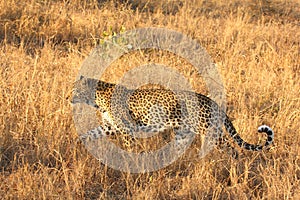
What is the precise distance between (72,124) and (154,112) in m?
0.75

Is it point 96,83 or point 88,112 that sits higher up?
point 96,83

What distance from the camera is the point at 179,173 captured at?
378 centimetres

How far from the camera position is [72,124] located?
4.42 m

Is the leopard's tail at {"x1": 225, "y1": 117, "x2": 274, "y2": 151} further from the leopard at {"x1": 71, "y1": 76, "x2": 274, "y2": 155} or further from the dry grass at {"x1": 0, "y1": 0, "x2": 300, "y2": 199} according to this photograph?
the dry grass at {"x1": 0, "y1": 0, "x2": 300, "y2": 199}

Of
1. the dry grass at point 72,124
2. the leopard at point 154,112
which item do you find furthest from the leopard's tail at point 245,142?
the dry grass at point 72,124

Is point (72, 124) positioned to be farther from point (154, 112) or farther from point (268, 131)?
point (268, 131)

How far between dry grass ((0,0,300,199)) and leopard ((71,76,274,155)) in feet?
0.69

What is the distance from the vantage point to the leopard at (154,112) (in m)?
4.22

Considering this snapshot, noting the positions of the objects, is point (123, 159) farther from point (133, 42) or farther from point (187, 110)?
point (133, 42)

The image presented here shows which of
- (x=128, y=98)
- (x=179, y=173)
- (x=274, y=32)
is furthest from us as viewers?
(x=274, y=32)

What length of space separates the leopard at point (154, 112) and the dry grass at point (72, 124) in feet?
0.69

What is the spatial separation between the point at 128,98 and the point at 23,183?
152 centimetres

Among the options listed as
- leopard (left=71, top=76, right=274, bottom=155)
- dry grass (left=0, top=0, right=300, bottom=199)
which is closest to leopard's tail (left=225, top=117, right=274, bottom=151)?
leopard (left=71, top=76, right=274, bottom=155)

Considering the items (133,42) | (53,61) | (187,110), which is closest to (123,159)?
(187,110)
